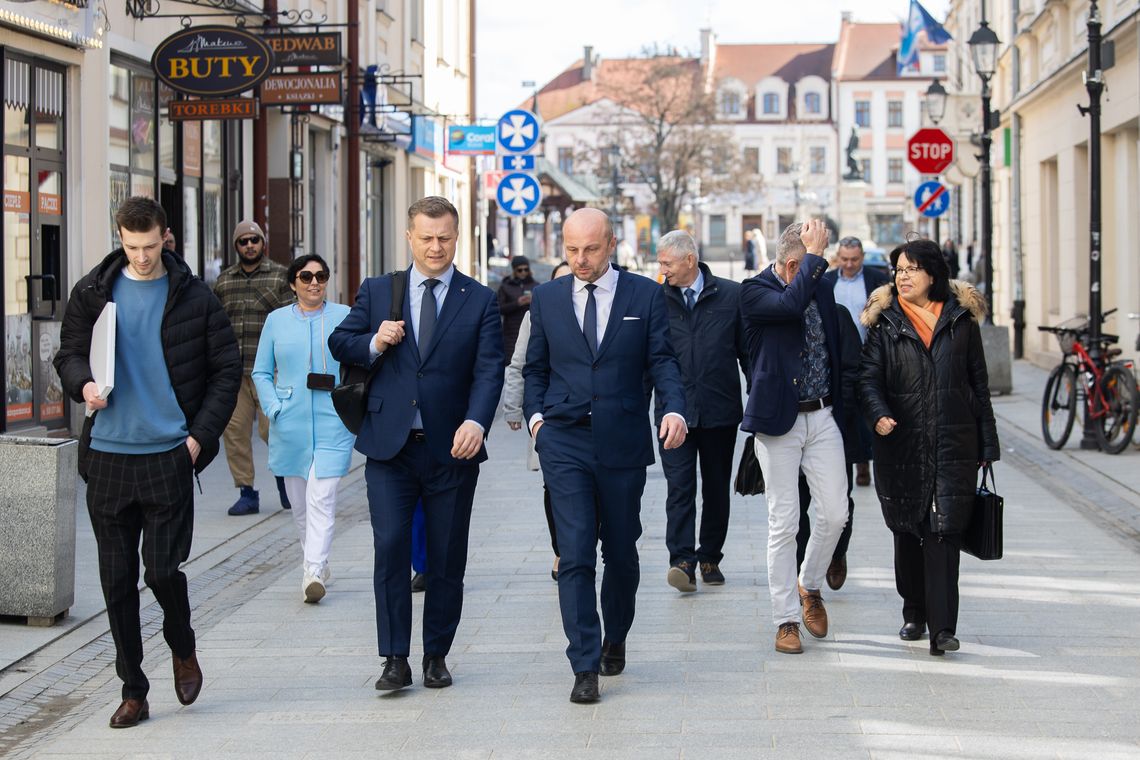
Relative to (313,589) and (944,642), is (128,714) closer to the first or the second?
(313,589)

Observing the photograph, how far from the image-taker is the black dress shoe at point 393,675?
6469mm

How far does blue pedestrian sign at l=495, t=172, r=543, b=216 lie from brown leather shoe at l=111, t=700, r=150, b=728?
1838 cm

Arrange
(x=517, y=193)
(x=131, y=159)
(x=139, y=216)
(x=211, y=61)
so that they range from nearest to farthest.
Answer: (x=139, y=216), (x=211, y=61), (x=131, y=159), (x=517, y=193)

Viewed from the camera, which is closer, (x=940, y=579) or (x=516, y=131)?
(x=940, y=579)

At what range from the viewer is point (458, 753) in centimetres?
564

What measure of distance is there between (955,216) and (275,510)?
127 feet

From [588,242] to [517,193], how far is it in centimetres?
1799

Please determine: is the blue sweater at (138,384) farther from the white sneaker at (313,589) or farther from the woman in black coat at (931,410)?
the woman in black coat at (931,410)

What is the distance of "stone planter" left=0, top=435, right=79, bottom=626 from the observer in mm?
7727

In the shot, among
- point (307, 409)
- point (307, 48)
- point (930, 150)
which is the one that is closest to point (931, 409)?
point (307, 409)

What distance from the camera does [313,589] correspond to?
332 inches

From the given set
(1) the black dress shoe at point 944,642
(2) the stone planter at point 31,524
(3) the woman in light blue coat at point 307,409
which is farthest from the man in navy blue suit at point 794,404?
(2) the stone planter at point 31,524

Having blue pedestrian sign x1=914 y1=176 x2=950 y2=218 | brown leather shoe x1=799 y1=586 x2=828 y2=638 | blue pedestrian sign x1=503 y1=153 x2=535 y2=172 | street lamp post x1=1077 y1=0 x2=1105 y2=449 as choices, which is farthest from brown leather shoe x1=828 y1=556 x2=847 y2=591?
blue pedestrian sign x1=914 y1=176 x2=950 y2=218

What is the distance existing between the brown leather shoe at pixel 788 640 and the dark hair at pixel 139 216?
2985 mm
